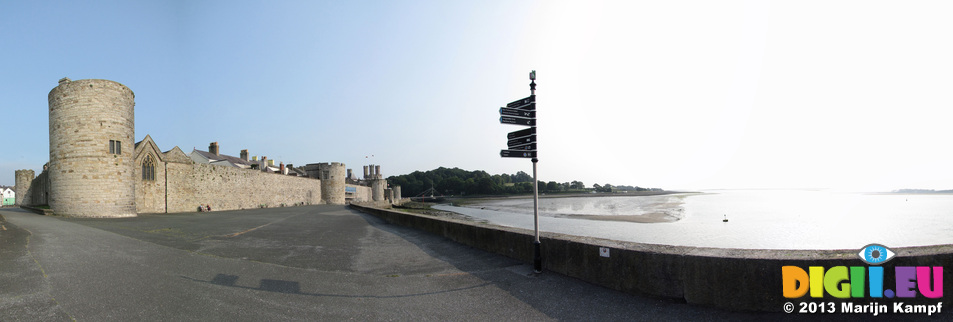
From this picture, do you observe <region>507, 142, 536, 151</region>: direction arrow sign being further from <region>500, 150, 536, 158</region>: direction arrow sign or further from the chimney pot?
the chimney pot

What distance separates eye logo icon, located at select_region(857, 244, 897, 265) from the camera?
347cm

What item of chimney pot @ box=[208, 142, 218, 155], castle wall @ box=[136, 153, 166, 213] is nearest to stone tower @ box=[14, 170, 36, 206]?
chimney pot @ box=[208, 142, 218, 155]

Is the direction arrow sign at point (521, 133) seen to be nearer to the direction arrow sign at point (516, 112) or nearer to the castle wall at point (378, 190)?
the direction arrow sign at point (516, 112)

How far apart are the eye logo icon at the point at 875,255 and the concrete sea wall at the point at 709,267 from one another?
0.18 feet

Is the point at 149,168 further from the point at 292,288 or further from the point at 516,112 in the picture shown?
the point at 516,112

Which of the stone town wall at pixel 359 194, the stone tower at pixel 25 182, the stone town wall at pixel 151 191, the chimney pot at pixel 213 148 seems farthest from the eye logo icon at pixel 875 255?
the stone town wall at pixel 359 194

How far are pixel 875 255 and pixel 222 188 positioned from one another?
40.0 m

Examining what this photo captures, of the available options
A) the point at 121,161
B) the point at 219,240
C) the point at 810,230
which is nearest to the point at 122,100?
the point at 121,161

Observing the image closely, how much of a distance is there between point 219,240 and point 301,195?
4339cm

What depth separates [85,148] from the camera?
19.7 meters

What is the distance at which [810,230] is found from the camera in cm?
3155

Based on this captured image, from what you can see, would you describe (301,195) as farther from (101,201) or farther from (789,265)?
(789,265)

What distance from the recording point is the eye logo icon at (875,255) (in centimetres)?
347

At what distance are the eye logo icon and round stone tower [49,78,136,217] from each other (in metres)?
29.8
